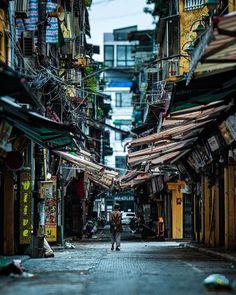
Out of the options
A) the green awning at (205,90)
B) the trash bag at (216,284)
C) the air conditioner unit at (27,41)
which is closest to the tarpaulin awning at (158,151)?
the air conditioner unit at (27,41)

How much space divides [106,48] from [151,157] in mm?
90861

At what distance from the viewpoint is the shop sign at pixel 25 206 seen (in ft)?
72.6

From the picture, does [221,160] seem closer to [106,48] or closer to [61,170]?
[61,170]

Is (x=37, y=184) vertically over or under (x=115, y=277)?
over

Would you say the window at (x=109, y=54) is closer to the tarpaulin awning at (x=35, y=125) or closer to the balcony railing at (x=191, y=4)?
the balcony railing at (x=191, y=4)

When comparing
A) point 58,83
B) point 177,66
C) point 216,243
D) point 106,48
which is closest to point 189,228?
point 177,66

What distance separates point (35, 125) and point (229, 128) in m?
6.75

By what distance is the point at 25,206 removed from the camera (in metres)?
22.2

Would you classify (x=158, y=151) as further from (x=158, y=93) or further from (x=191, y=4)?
(x=158, y=93)

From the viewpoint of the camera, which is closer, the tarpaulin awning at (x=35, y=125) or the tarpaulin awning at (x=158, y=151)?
the tarpaulin awning at (x=35, y=125)

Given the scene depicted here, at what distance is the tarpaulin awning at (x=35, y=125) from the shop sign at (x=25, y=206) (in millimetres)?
1162

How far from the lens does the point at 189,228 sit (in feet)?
152

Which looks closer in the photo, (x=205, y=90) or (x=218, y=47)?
(x=218, y=47)

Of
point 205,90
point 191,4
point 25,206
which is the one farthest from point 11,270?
point 191,4
